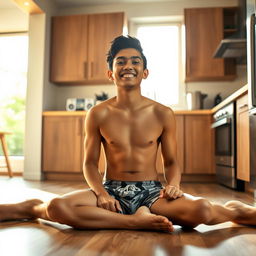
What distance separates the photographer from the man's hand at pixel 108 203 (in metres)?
1.37

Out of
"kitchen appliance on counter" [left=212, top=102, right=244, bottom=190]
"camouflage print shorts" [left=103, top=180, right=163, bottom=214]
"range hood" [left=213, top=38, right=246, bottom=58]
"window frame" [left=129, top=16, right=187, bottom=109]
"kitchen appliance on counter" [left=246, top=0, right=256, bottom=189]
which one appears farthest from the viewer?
"window frame" [left=129, top=16, right=187, bottom=109]

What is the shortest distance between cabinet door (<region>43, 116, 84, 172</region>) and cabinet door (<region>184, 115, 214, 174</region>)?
1.33 m

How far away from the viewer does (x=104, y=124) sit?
1583mm

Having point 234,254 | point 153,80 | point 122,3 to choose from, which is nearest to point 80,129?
point 153,80

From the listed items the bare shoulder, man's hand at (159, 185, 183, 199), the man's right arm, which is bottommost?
man's hand at (159, 185, 183, 199)

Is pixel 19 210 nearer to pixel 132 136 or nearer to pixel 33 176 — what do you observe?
pixel 132 136

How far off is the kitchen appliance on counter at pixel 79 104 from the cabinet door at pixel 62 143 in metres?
0.23

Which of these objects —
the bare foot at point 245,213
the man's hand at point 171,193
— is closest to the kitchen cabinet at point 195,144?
the bare foot at point 245,213

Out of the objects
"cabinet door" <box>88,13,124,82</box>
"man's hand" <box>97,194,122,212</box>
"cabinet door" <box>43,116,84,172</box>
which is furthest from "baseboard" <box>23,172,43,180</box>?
"man's hand" <box>97,194,122,212</box>

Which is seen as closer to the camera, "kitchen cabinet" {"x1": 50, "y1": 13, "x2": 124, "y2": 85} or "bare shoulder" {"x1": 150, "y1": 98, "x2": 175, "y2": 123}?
"bare shoulder" {"x1": 150, "y1": 98, "x2": 175, "y2": 123}

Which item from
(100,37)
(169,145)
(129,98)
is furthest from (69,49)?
(169,145)

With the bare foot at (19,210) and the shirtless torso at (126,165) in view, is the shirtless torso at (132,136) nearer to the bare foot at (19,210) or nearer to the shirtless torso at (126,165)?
the shirtless torso at (126,165)

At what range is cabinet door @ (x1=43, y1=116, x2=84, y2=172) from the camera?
173 inches

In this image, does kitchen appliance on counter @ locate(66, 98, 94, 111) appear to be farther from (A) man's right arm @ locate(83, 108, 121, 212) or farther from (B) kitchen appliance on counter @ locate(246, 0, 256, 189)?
(A) man's right arm @ locate(83, 108, 121, 212)
